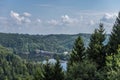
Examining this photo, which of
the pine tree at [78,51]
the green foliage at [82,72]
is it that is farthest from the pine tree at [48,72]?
the pine tree at [78,51]

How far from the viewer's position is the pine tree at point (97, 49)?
55.7 meters

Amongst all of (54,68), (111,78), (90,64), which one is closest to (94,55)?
(90,64)

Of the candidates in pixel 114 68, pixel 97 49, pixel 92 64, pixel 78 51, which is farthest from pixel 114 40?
pixel 114 68

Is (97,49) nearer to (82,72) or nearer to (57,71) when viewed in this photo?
(82,72)

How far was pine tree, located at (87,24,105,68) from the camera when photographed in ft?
183

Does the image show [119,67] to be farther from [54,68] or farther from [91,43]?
[91,43]

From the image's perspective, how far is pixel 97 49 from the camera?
55.8m

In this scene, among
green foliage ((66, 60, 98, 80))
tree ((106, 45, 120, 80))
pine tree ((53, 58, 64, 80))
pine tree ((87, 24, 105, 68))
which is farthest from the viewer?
pine tree ((87, 24, 105, 68))

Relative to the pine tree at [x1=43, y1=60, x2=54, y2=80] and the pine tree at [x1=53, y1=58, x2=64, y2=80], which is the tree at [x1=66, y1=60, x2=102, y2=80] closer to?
the pine tree at [x1=53, y1=58, x2=64, y2=80]

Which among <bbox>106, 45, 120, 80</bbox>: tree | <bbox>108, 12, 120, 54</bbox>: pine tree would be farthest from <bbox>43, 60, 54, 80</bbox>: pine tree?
<bbox>108, 12, 120, 54</bbox>: pine tree

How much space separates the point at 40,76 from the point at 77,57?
40.1 feet

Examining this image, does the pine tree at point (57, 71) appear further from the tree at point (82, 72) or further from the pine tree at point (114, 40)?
the pine tree at point (114, 40)

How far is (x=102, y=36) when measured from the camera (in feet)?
189

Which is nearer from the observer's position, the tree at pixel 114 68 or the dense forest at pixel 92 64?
the tree at pixel 114 68
